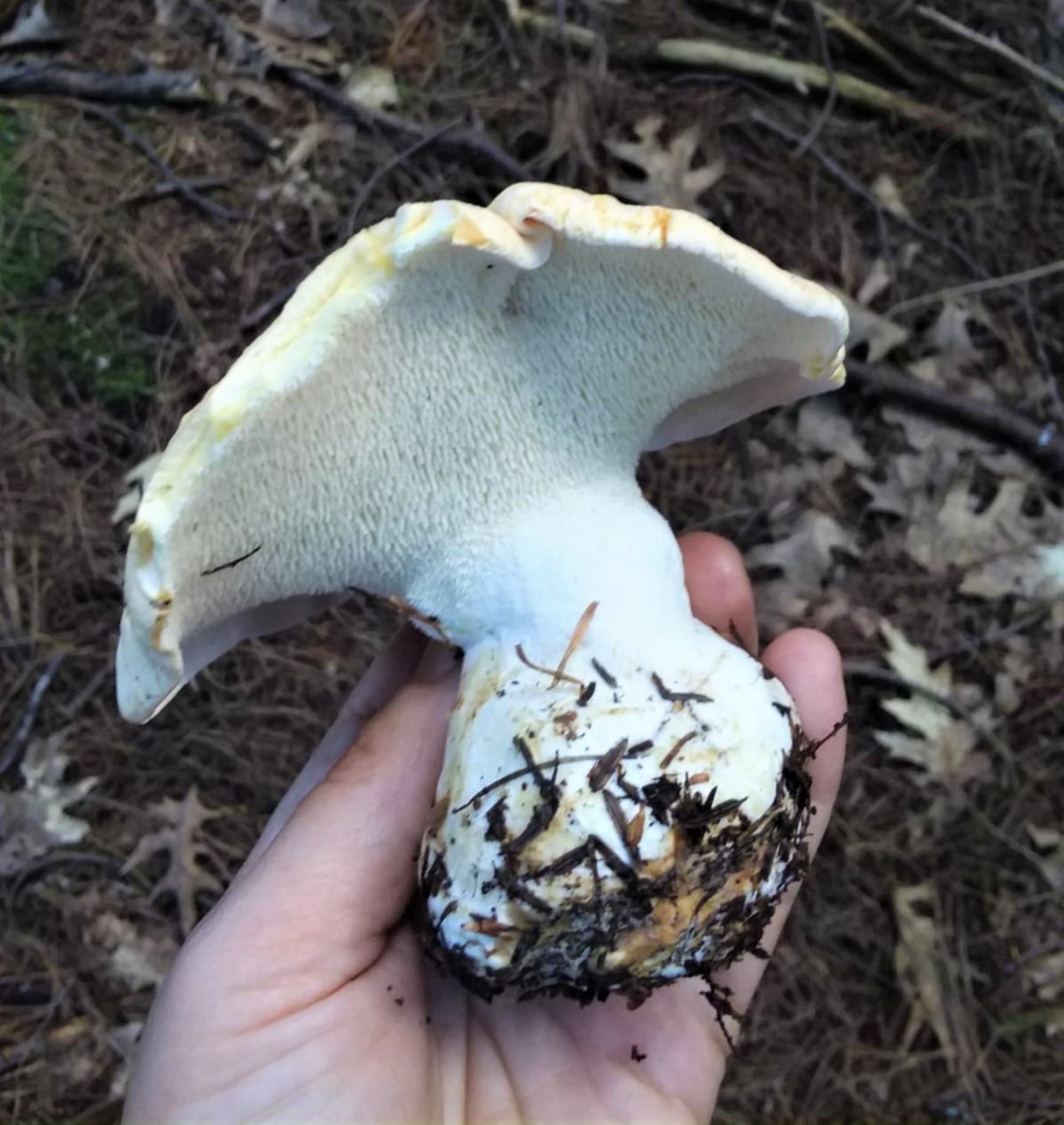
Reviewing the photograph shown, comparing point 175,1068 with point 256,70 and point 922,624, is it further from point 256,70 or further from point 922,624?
point 256,70

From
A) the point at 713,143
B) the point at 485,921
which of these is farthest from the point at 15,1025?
the point at 713,143

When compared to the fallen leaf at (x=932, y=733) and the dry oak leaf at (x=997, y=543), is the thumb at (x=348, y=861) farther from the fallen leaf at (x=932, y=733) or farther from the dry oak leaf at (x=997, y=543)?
the dry oak leaf at (x=997, y=543)

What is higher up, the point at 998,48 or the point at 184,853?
the point at 998,48

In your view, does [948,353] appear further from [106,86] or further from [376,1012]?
[106,86]

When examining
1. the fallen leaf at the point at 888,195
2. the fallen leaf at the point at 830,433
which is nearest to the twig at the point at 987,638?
the fallen leaf at the point at 830,433

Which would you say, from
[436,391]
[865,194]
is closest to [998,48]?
[865,194]
